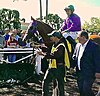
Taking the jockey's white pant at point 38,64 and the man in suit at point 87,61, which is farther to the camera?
the jockey's white pant at point 38,64

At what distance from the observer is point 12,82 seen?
9867 millimetres

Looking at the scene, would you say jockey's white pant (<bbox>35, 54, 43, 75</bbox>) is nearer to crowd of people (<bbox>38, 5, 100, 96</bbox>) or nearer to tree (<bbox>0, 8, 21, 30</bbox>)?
crowd of people (<bbox>38, 5, 100, 96</bbox>)

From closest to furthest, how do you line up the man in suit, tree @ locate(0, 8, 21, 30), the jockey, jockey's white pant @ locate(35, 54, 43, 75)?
the man in suit < the jockey < jockey's white pant @ locate(35, 54, 43, 75) < tree @ locate(0, 8, 21, 30)

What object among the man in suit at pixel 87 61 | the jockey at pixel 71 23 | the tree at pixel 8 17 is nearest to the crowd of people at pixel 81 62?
the man in suit at pixel 87 61

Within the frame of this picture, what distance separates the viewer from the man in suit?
6223mm

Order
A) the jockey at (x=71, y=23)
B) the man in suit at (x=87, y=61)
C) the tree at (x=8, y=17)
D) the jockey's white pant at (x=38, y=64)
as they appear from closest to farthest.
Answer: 1. the man in suit at (x=87, y=61)
2. the jockey at (x=71, y=23)
3. the jockey's white pant at (x=38, y=64)
4. the tree at (x=8, y=17)

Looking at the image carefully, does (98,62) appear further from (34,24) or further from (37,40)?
(37,40)

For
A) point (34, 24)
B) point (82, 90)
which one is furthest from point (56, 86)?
point (34, 24)

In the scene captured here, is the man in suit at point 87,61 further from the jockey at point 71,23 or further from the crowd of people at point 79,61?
the jockey at point 71,23

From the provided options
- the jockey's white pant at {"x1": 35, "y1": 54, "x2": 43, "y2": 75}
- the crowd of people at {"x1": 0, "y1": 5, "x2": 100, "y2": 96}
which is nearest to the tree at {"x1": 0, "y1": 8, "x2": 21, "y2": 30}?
the jockey's white pant at {"x1": 35, "y1": 54, "x2": 43, "y2": 75}

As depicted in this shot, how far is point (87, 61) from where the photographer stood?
20.6 feet

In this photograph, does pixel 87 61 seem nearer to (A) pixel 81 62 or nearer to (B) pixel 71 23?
(A) pixel 81 62

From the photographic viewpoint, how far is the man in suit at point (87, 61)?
622 cm

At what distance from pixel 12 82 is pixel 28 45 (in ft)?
7.67
